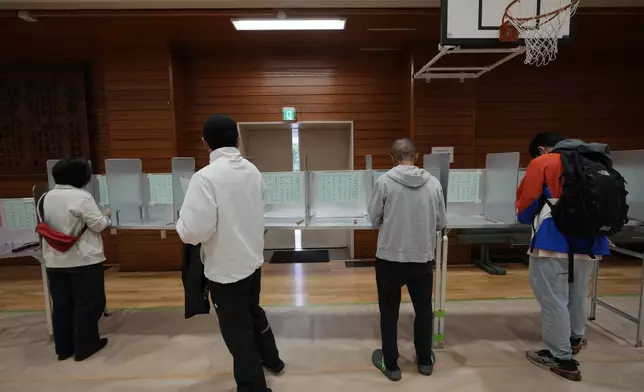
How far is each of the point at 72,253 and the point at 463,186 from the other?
10.1 ft

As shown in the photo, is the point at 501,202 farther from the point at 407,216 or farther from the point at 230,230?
the point at 230,230

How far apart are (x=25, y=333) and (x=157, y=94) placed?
2895 millimetres

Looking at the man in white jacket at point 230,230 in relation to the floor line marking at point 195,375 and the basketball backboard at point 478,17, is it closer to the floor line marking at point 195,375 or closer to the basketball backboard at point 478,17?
the floor line marking at point 195,375

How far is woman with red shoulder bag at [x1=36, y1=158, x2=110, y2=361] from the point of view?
247 cm

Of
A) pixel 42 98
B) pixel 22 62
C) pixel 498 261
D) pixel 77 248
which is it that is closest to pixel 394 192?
pixel 77 248

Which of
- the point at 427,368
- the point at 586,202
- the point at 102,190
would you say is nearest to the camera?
the point at 586,202

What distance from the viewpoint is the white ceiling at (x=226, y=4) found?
3598 mm

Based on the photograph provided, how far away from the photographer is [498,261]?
4.96 meters

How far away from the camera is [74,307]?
8.42ft

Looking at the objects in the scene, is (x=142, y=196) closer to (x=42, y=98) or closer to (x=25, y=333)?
(x=25, y=333)

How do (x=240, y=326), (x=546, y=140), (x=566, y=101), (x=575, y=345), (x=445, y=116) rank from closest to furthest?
(x=240, y=326) → (x=546, y=140) → (x=575, y=345) → (x=445, y=116) → (x=566, y=101)

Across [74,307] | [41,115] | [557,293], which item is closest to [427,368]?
[557,293]

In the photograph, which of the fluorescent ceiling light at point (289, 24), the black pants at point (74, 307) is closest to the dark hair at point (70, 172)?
the black pants at point (74, 307)

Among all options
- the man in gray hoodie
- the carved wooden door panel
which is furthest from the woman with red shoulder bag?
the carved wooden door panel
